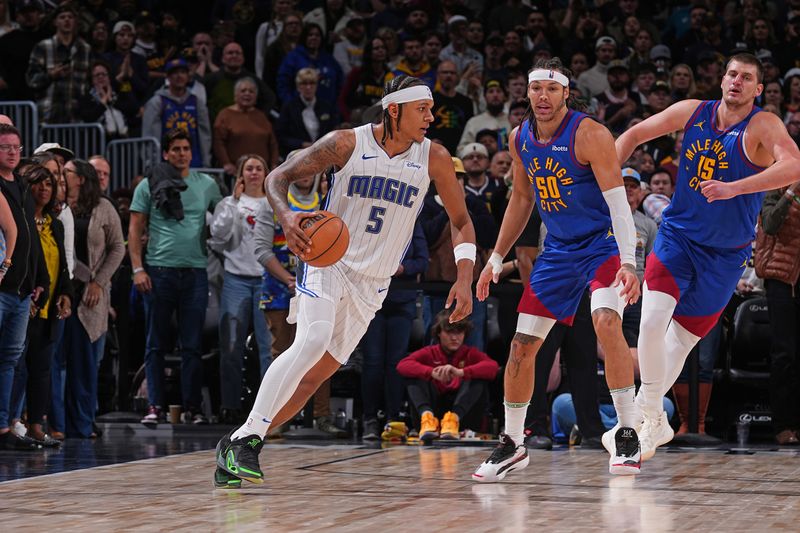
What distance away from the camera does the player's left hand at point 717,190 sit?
610 cm

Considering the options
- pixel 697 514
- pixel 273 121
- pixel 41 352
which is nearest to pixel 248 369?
pixel 41 352

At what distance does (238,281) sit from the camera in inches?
395

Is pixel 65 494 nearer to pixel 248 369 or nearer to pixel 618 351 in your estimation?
pixel 618 351

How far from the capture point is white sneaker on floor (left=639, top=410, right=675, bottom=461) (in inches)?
267

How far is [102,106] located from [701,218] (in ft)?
25.4

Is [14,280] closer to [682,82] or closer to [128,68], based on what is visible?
[128,68]

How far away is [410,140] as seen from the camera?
6.19m

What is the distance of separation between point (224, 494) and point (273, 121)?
8.04m

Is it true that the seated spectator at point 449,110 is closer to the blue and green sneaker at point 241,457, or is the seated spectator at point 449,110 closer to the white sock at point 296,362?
the white sock at point 296,362

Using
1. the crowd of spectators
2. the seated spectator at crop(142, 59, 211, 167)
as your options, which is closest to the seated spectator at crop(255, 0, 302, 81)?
the crowd of spectators

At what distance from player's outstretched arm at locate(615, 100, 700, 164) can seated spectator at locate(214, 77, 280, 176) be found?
5.83 meters

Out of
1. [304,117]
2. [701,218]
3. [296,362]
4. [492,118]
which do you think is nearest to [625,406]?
[701,218]

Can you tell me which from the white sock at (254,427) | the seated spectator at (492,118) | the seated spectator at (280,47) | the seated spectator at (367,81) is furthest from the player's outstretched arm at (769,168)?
the seated spectator at (280,47)

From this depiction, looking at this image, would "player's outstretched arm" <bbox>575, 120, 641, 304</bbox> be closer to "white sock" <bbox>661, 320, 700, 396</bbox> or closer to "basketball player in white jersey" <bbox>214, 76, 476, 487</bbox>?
"basketball player in white jersey" <bbox>214, 76, 476, 487</bbox>
